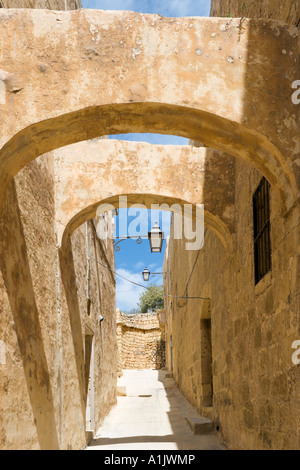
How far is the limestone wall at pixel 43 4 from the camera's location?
12.8 ft

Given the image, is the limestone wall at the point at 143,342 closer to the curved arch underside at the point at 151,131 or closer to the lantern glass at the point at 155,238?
the lantern glass at the point at 155,238

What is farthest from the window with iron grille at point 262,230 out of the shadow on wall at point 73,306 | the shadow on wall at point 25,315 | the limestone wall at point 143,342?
the limestone wall at point 143,342

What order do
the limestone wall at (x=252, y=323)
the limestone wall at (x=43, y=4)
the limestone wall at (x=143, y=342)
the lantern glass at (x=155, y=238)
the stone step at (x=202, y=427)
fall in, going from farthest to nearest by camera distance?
the limestone wall at (x=143, y=342) → the lantern glass at (x=155, y=238) → the stone step at (x=202, y=427) → the limestone wall at (x=43, y=4) → the limestone wall at (x=252, y=323)

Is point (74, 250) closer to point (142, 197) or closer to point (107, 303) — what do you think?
point (142, 197)

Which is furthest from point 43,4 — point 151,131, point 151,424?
point 151,424

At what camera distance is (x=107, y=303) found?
10930 millimetres

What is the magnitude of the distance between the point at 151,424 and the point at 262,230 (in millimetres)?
5547

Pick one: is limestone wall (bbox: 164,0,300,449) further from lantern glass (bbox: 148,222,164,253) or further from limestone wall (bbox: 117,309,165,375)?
limestone wall (bbox: 117,309,165,375)

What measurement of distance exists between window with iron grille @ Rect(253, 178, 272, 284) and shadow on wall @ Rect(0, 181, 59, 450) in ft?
6.94

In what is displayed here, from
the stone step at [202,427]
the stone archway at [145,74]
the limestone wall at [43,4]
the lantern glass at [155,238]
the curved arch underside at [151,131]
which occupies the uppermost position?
the limestone wall at [43,4]

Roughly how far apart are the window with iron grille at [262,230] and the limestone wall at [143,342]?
61.3ft

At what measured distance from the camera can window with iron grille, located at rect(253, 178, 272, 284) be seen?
396 cm

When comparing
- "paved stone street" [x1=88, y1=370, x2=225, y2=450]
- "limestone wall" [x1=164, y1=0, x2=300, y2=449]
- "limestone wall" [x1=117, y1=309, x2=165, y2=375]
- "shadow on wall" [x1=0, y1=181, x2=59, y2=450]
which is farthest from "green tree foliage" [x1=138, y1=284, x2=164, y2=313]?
"shadow on wall" [x1=0, y1=181, x2=59, y2=450]
